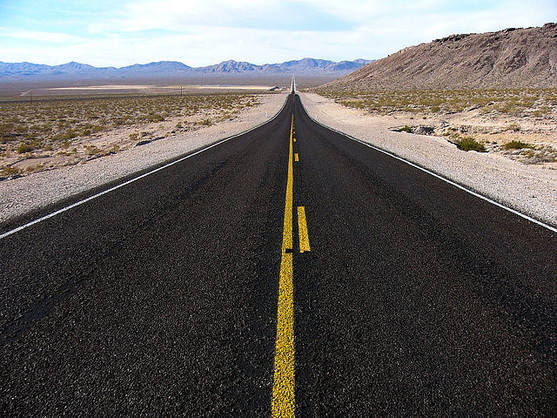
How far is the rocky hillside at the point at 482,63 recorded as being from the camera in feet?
242

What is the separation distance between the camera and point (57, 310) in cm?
332

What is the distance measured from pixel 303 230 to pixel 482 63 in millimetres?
102951

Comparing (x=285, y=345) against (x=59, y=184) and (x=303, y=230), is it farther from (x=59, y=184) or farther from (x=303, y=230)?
(x=59, y=184)

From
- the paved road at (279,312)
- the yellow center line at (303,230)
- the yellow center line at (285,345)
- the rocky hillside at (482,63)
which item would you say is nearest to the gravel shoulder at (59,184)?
the paved road at (279,312)

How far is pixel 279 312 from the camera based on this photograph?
319cm

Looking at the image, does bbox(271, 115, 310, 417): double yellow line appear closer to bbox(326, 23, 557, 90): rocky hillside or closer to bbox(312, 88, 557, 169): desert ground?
bbox(312, 88, 557, 169): desert ground

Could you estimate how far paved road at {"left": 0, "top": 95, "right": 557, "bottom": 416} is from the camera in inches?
93.0

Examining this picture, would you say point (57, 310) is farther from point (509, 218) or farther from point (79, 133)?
point (79, 133)

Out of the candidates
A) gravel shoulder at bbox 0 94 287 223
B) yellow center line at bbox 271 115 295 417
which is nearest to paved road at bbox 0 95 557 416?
yellow center line at bbox 271 115 295 417

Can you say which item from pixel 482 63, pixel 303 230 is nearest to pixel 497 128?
pixel 303 230

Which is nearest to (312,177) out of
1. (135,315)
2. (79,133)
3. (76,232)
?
(76,232)

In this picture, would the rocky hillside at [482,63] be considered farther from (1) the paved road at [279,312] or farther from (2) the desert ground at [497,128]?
(1) the paved road at [279,312]

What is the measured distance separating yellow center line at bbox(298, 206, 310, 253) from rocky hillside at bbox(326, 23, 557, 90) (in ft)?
269

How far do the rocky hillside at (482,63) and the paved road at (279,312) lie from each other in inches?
3232
